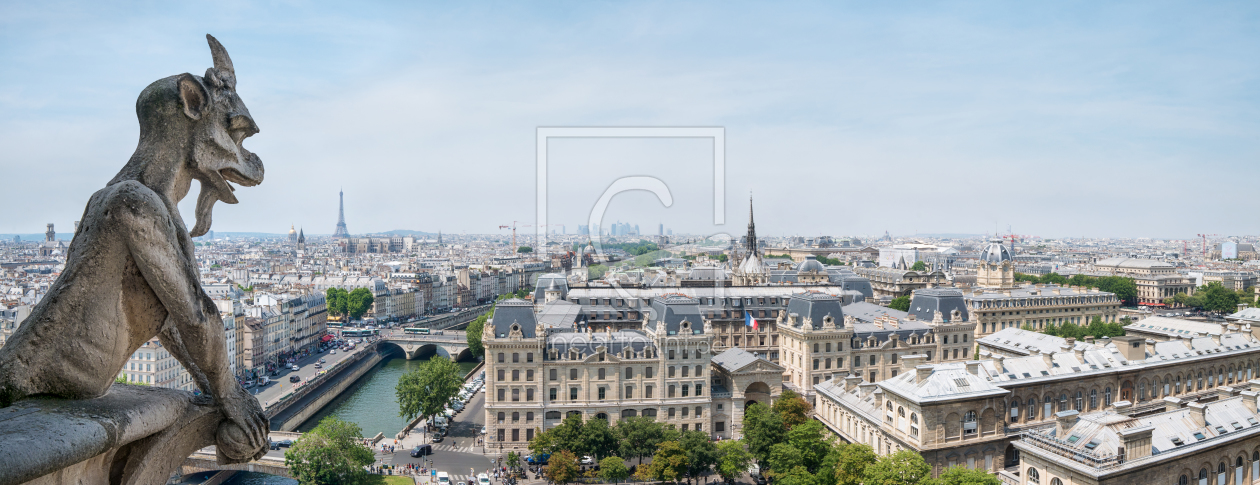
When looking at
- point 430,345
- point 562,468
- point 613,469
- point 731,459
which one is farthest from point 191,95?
point 430,345

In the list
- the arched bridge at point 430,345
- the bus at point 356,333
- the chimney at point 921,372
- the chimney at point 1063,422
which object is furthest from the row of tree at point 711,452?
the bus at point 356,333

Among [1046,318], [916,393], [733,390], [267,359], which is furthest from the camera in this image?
[1046,318]

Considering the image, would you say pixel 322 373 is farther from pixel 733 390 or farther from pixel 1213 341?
pixel 1213 341

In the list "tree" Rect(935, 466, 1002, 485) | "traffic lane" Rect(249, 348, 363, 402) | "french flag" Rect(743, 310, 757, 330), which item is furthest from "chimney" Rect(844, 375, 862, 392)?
"traffic lane" Rect(249, 348, 363, 402)

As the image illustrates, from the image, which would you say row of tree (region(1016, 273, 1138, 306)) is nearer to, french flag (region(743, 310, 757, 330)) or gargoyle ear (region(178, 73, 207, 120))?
french flag (region(743, 310, 757, 330))

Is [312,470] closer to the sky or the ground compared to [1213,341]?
closer to the ground

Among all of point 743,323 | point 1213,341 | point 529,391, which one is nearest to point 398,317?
point 743,323

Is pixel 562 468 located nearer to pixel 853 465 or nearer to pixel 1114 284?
pixel 853 465
